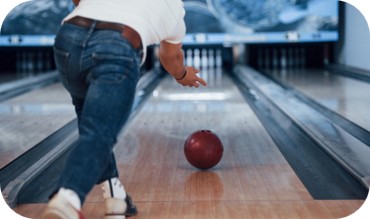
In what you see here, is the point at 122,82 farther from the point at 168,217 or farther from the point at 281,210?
the point at 281,210

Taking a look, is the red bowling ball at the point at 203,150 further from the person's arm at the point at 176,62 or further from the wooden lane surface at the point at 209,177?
the person's arm at the point at 176,62

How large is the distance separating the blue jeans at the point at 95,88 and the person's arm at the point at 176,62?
13.7 inches

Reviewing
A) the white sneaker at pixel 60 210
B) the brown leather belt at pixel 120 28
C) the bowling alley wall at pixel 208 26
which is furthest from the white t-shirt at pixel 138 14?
the bowling alley wall at pixel 208 26

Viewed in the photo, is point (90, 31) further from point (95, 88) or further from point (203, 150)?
point (203, 150)

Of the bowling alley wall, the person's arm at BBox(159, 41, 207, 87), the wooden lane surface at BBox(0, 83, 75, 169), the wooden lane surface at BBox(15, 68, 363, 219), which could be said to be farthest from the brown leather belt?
the bowling alley wall

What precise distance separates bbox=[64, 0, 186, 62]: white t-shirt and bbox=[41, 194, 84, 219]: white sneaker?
0.51 meters

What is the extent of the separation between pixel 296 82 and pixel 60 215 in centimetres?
566

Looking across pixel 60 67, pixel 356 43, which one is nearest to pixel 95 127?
pixel 60 67

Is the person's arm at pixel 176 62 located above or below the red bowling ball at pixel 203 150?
above

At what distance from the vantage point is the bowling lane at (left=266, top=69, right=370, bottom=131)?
4816mm

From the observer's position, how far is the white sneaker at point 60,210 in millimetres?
1668

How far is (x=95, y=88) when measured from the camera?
1802 mm

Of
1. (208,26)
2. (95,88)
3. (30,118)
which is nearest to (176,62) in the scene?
(95,88)

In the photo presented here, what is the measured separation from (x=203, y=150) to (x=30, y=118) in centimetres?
214
